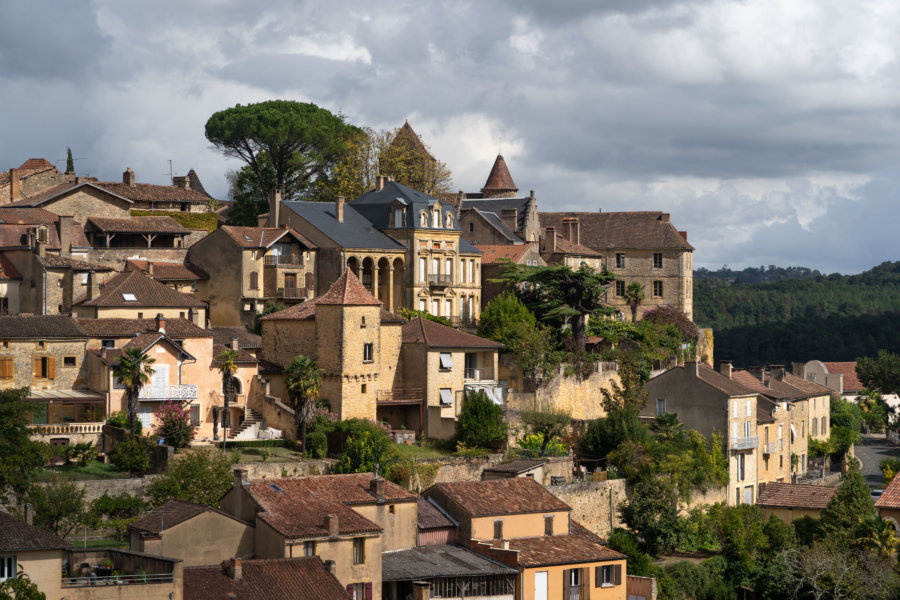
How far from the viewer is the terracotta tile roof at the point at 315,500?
45156 mm

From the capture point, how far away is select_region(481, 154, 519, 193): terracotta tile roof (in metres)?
108

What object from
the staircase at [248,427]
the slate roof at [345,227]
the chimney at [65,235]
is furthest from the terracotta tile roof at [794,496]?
the chimney at [65,235]

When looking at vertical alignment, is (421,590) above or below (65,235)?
below

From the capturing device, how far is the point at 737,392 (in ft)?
224

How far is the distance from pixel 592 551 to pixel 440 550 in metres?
5.72

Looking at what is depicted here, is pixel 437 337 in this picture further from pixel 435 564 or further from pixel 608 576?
pixel 435 564

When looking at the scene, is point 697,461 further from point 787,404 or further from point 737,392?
point 787,404

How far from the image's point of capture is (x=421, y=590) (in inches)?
A: 1831

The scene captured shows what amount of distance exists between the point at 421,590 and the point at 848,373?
252ft

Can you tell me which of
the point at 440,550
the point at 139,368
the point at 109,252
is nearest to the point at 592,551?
the point at 440,550

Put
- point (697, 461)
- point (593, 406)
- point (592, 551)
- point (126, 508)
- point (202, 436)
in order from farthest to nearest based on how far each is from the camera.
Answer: point (593, 406) < point (697, 461) < point (202, 436) < point (592, 551) < point (126, 508)

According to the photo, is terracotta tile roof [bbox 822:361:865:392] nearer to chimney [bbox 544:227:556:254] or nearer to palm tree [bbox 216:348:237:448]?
chimney [bbox 544:227:556:254]

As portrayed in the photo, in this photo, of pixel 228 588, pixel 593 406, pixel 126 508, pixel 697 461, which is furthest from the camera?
pixel 593 406

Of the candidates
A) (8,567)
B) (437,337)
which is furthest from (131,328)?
(8,567)
